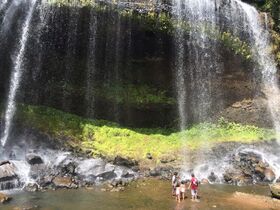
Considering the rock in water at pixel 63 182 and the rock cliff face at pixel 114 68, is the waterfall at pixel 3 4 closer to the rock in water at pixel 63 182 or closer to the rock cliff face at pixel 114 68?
the rock cliff face at pixel 114 68

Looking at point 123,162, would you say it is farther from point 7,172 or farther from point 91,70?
point 91,70

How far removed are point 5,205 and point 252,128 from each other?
767 inches

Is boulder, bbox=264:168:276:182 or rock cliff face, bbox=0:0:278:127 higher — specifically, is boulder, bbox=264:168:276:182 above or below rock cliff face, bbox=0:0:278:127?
below

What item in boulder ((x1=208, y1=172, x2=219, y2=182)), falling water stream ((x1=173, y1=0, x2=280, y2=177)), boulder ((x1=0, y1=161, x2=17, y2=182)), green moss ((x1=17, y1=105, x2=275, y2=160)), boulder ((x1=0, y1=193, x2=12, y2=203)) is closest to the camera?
boulder ((x1=0, y1=193, x2=12, y2=203))

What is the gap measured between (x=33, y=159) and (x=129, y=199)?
715 centimetres

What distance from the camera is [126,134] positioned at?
31.5 metres

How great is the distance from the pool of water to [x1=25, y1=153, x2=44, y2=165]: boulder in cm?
351

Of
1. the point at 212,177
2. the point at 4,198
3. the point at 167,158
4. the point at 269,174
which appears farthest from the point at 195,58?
the point at 4,198

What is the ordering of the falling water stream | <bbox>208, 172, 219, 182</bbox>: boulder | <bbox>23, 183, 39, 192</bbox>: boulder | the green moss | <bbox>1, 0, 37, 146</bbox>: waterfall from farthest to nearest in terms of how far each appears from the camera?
the falling water stream, <bbox>1, 0, 37, 146</bbox>: waterfall, the green moss, <bbox>208, 172, 219, 182</bbox>: boulder, <bbox>23, 183, 39, 192</bbox>: boulder

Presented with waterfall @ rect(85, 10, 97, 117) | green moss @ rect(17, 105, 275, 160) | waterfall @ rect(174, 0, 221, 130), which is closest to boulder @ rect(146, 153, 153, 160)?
green moss @ rect(17, 105, 275, 160)

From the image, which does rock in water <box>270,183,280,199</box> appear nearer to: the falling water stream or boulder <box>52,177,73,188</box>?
the falling water stream

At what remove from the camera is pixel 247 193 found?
80.2 feet

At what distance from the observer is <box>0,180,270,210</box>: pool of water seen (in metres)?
21.0

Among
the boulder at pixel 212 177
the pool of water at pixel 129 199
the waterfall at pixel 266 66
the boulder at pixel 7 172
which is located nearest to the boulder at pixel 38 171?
the boulder at pixel 7 172
